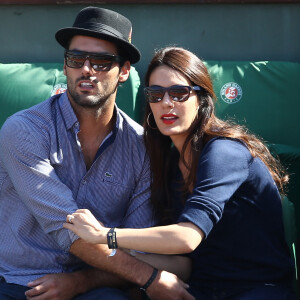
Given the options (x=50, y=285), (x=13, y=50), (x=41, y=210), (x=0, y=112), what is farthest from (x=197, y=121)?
(x=13, y=50)

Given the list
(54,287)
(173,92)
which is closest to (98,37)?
(173,92)

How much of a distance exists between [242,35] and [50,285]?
9.29 ft

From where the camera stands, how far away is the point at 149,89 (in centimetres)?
262

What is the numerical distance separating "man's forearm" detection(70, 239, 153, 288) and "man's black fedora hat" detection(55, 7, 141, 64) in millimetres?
987

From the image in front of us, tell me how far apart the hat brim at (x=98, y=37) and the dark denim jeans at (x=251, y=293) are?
1214 mm

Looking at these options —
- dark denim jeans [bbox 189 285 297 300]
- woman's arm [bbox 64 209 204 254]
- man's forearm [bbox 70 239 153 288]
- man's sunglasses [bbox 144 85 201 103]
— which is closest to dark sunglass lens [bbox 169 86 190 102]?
man's sunglasses [bbox 144 85 201 103]

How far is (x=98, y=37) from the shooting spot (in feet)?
8.96

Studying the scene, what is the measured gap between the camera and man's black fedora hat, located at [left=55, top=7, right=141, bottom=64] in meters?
2.71

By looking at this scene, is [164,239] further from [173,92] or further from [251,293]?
[173,92]

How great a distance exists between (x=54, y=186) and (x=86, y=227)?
338 millimetres

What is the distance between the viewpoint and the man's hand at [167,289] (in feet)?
8.15

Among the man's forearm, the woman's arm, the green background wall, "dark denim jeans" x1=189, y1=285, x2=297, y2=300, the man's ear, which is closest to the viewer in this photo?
the woman's arm

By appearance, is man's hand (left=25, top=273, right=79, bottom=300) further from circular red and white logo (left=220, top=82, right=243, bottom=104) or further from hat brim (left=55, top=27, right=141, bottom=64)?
circular red and white logo (left=220, top=82, right=243, bottom=104)

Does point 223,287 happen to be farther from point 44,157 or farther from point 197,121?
point 44,157
